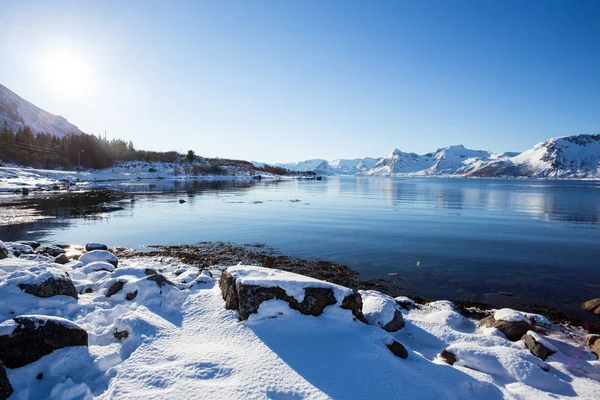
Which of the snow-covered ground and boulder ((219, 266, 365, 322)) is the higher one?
the snow-covered ground

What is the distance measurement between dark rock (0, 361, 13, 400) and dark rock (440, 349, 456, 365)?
8.55 metres

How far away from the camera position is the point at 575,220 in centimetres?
3338

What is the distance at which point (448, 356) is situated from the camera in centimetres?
760

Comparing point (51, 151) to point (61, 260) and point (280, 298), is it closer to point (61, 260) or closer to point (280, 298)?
point (61, 260)

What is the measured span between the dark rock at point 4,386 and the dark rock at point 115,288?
457cm

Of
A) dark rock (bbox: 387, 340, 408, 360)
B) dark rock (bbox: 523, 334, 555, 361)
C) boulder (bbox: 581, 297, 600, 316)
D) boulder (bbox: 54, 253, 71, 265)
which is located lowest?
boulder (bbox: 581, 297, 600, 316)

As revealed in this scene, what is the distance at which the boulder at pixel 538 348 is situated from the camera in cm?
802

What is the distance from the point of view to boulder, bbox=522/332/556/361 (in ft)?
26.3

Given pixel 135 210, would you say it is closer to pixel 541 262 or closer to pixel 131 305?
pixel 131 305

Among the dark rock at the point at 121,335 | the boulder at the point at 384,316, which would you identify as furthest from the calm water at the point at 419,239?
the dark rock at the point at 121,335

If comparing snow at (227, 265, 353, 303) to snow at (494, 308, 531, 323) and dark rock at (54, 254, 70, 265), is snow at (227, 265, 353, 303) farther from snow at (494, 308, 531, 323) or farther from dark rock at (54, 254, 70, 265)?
dark rock at (54, 254, 70, 265)

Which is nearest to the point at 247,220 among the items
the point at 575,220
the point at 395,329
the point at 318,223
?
the point at 318,223

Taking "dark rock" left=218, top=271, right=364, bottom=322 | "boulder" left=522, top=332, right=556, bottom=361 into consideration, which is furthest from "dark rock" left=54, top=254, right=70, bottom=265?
"boulder" left=522, top=332, right=556, bottom=361

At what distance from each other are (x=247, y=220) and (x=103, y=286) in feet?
70.8
